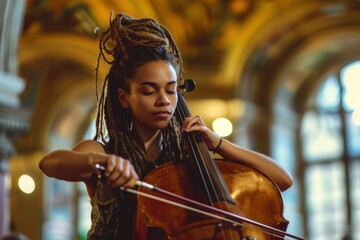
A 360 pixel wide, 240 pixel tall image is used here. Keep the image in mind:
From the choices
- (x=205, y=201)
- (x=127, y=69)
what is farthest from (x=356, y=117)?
(x=205, y=201)

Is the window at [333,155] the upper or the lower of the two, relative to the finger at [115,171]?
upper

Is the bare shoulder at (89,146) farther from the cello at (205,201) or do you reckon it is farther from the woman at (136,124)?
the cello at (205,201)

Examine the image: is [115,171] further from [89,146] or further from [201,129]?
[201,129]

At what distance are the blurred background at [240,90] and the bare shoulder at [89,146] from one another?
391 inches

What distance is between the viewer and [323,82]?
1480 centimetres

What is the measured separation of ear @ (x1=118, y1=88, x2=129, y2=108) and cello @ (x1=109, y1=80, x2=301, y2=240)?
0.68 feet

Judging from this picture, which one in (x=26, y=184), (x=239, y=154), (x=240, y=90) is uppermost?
(x=240, y=90)

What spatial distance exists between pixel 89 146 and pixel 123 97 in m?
0.20

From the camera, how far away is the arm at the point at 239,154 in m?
2.95

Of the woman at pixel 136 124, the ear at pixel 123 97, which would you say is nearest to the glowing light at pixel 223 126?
the woman at pixel 136 124

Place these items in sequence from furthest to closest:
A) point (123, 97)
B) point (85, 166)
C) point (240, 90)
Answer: point (240, 90), point (123, 97), point (85, 166)

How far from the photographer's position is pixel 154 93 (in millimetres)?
2883

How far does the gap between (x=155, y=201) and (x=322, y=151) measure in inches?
488

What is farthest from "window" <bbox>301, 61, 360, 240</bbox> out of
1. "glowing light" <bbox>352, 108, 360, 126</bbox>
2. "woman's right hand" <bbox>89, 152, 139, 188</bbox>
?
"woman's right hand" <bbox>89, 152, 139, 188</bbox>
